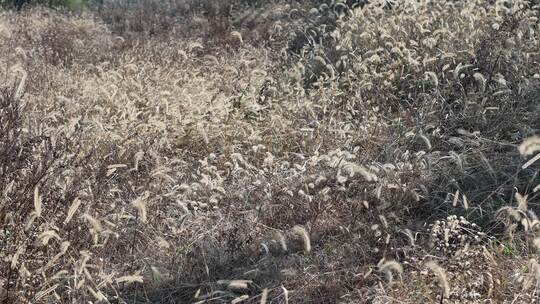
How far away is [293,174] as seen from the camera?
4.16 metres

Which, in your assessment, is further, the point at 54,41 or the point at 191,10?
the point at 191,10

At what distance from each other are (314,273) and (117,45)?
7.17 meters

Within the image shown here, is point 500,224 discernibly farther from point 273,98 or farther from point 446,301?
point 273,98

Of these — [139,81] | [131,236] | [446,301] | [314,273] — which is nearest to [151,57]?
[139,81]

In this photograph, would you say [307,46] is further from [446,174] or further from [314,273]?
[314,273]

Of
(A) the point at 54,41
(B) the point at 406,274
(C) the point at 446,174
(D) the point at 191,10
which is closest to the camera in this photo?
(B) the point at 406,274

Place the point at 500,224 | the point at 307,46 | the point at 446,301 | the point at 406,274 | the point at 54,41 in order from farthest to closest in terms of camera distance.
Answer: the point at 54,41
the point at 307,46
the point at 500,224
the point at 406,274
the point at 446,301

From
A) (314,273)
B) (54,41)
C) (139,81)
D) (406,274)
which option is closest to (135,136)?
(139,81)

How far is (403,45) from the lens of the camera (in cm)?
564

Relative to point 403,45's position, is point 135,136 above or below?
below

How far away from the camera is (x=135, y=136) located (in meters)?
4.75

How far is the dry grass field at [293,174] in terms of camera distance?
2.86 meters

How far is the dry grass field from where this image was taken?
9.37ft

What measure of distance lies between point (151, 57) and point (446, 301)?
5.55 metres
